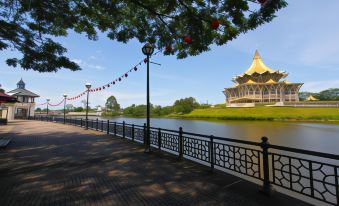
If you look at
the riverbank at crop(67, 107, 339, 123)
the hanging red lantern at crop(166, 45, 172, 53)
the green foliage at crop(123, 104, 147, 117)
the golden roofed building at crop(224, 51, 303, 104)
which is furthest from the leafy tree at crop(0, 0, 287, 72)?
the green foliage at crop(123, 104, 147, 117)

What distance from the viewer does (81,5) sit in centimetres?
697

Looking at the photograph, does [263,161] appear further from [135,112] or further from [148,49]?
[135,112]

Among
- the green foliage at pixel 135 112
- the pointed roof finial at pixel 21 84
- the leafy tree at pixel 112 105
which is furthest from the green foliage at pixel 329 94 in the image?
the pointed roof finial at pixel 21 84

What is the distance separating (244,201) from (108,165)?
4.25 m

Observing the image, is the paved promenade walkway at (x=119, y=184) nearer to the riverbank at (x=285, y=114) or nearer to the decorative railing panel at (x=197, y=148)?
the decorative railing panel at (x=197, y=148)

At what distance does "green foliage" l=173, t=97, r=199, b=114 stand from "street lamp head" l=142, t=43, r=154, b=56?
7932cm

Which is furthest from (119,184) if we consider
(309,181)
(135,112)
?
(135,112)

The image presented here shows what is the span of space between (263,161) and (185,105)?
8583cm

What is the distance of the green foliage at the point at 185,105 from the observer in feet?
288

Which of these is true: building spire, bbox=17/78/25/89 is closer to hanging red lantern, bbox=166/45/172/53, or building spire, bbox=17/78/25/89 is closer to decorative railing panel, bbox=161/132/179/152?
decorative railing panel, bbox=161/132/179/152

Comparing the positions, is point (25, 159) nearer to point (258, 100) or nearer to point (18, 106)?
point (18, 106)

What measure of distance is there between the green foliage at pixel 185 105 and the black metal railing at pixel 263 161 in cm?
7066

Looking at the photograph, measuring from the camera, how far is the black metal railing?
12.4 feet

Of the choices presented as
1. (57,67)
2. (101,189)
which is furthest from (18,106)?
(101,189)
